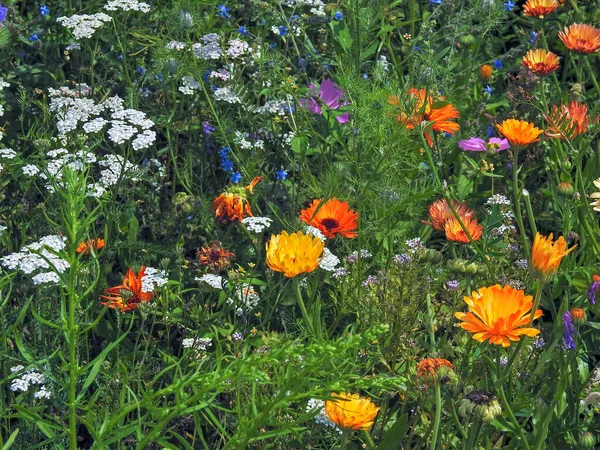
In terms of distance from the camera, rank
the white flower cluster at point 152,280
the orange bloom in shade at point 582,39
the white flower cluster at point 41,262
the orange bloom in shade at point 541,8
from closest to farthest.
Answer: the white flower cluster at point 41,262, the white flower cluster at point 152,280, the orange bloom in shade at point 582,39, the orange bloom in shade at point 541,8

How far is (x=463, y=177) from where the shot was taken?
2934mm

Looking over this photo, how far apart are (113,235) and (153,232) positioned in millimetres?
138

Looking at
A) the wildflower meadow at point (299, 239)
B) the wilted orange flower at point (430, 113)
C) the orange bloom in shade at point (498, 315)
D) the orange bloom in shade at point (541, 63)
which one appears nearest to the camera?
the orange bloom in shade at point (498, 315)

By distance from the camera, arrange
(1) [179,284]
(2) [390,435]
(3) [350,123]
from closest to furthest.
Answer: (2) [390,435], (1) [179,284], (3) [350,123]

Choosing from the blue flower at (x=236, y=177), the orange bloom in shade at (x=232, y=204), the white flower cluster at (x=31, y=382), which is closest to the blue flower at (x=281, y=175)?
the blue flower at (x=236, y=177)

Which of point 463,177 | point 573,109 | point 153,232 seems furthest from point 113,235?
point 573,109

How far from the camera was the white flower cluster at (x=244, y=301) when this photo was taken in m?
2.47

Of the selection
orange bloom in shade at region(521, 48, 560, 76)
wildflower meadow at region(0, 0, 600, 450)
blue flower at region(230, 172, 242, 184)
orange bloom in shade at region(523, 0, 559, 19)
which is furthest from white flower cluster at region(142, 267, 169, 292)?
orange bloom in shade at region(523, 0, 559, 19)

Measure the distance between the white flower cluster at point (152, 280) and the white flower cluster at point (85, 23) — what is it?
2.82 feet

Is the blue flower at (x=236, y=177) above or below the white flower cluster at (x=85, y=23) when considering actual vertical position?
below

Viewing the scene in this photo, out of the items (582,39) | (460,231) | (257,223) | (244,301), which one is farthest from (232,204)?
(582,39)

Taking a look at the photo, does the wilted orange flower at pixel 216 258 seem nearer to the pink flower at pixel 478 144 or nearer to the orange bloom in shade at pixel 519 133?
the orange bloom in shade at pixel 519 133

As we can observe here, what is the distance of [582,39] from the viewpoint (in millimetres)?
2812

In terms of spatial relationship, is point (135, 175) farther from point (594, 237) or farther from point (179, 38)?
point (594, 237)
